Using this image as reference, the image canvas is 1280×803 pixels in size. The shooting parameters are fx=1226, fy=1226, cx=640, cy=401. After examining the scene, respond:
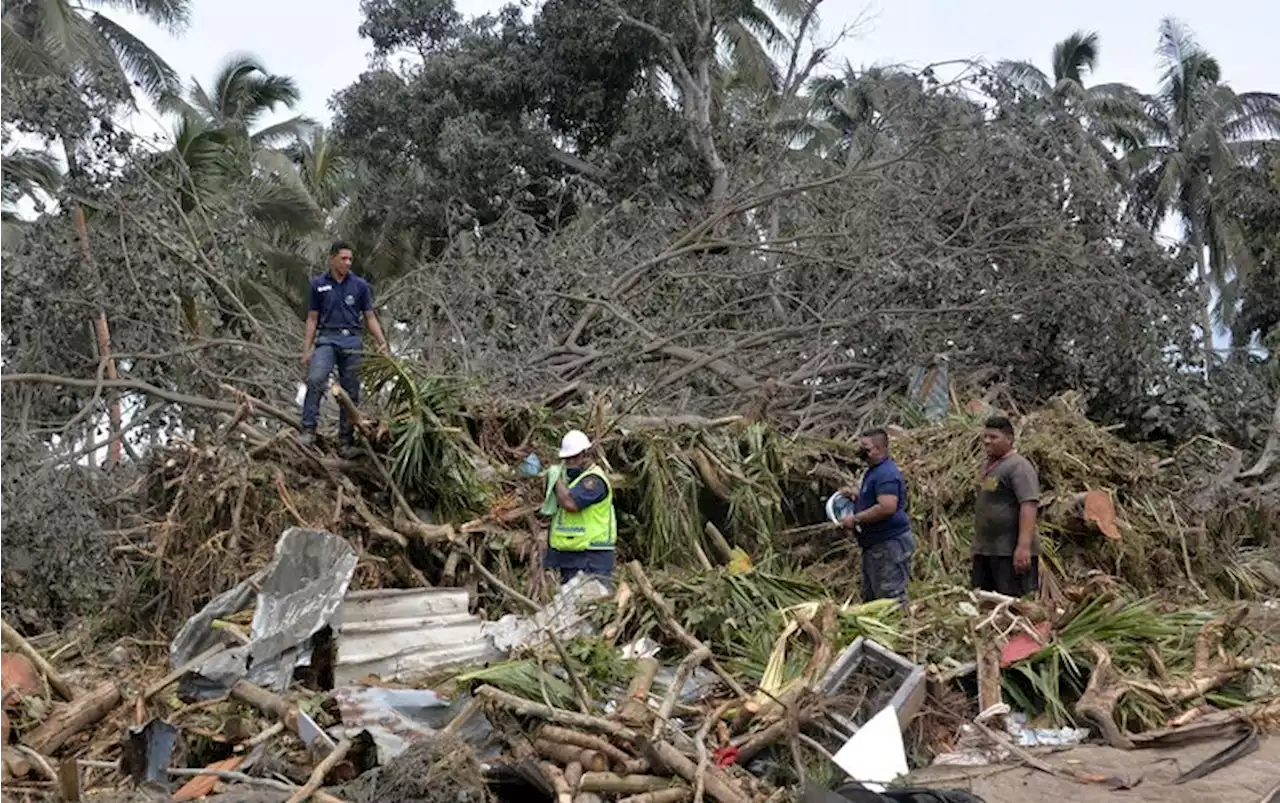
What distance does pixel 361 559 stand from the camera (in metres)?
6.86

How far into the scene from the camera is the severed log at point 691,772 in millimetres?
4234

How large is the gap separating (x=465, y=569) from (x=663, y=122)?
11576 mm

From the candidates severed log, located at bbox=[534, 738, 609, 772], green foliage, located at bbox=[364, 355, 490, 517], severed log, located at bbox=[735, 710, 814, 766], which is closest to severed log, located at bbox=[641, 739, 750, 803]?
severed log, located at bbox=[534, 738, 609, 772]

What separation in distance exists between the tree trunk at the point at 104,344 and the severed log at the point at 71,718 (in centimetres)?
369

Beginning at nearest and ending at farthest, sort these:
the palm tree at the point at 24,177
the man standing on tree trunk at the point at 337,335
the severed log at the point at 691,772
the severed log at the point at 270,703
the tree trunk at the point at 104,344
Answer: the severed log at the point at 691,772 < the severed log at the point at 270,703 < the man standing on tree trunk at the point at 337,335 < the tree trunk at the point at 104,344 < the palm tree at the point at 24,177

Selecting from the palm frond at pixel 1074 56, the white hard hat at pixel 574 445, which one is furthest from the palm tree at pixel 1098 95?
the white hard hat at pixel 574 445

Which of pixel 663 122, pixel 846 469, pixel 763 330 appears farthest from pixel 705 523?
pixel 663 122

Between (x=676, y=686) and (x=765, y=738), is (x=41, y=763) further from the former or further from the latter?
(x=765, y=738)

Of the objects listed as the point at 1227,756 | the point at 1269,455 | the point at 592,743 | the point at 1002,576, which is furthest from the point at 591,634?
the point at 1269,455

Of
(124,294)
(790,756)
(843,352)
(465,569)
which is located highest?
(124,294)

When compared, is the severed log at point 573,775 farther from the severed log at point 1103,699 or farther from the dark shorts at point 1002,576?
the dark shorts at point 1002,576

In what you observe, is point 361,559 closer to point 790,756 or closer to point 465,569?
point 465,569

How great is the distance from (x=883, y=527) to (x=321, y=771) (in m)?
3.28

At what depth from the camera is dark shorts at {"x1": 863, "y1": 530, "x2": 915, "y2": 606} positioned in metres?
6.38
